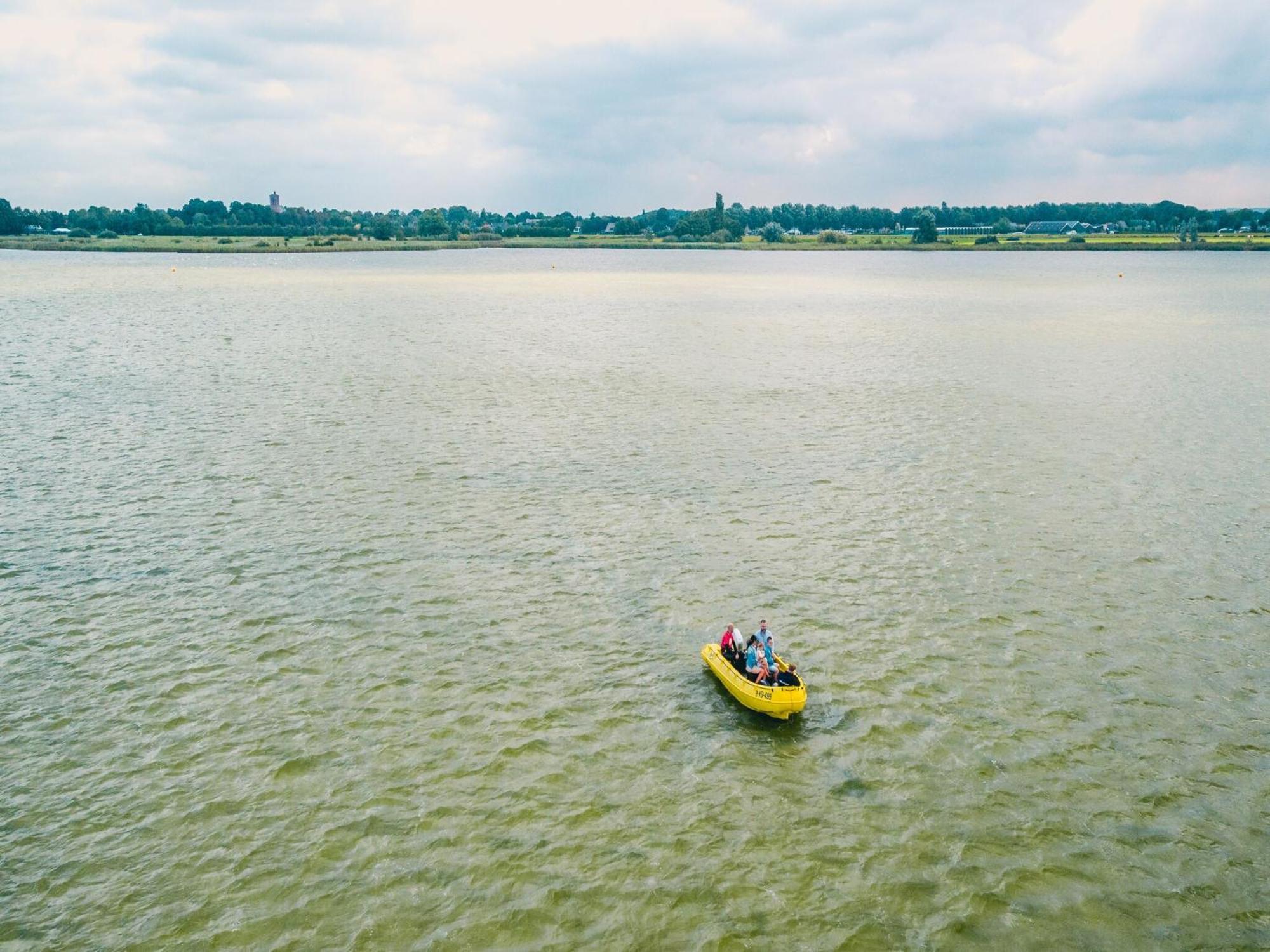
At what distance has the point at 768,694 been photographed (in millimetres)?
26781

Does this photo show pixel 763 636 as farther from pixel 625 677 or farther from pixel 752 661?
pixel 625 677

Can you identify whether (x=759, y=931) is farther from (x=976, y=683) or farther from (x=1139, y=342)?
(x=1139, y=342)

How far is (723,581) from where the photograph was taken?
37156mm

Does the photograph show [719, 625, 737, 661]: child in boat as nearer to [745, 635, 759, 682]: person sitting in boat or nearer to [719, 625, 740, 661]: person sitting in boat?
[719, 625, 740, 661]: person sitting in boat

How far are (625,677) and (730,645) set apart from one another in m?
3.63

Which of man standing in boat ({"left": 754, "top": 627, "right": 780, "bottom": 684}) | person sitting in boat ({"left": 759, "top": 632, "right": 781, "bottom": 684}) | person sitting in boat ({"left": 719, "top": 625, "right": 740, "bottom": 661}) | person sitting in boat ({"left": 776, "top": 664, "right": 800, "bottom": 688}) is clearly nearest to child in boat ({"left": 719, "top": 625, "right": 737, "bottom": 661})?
person sitting in boat ({"left": 719, "top": 625, "right": 740, "bottom": 661})

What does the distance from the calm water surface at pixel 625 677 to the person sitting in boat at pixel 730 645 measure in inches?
47.5

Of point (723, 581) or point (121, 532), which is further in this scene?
point (121, 532)

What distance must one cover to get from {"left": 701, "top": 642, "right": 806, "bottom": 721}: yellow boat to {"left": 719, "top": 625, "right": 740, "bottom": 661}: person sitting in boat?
1.70 ft

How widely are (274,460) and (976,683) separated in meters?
41.1

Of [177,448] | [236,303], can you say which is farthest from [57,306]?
[177,448]

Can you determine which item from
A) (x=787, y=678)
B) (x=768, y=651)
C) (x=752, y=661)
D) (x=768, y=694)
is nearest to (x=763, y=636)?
(x=768, y=651)

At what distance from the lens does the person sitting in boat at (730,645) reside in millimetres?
28891

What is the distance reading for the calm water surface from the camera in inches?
818
